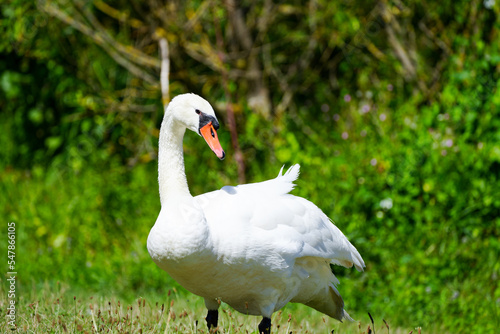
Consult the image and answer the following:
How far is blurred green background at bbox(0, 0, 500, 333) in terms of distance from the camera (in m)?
5.23

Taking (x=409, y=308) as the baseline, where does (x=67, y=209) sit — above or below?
above

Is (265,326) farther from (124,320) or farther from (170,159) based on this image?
(170,159)

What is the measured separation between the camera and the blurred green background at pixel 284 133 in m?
5.23

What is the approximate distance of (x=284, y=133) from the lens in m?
6.65

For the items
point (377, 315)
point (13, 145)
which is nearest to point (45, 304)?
point (377, 315)

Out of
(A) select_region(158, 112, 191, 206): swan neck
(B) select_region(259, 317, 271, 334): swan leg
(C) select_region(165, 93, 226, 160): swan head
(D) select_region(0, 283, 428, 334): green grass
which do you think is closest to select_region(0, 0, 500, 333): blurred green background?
(D) select_region(0, 283, 428, 334): green grass

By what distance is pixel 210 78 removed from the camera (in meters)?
7.69

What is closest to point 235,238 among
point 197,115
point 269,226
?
point 269,226

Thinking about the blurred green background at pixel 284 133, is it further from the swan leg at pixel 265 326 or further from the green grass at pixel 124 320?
the swan leg at pixel 265 326

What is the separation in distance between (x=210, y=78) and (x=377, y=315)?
378 cm

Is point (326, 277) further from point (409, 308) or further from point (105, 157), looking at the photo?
point (105, 157)

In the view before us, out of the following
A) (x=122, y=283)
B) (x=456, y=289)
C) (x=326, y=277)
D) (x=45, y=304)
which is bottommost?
(x=456, y=289)

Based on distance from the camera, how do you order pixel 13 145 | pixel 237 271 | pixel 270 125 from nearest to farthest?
pixel 237 271, pixel 270 125, pixel 13 145

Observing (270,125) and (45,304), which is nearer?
(45,304)
